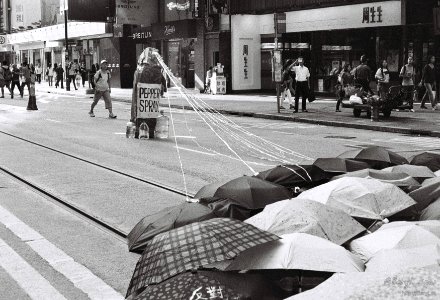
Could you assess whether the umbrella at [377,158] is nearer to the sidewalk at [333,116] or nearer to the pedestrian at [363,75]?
the sidewalk at [333,116]

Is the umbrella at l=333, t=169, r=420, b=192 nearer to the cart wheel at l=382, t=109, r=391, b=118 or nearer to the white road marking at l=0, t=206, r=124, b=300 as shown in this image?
the white road marking at l=0, t=206, r=124, b=300

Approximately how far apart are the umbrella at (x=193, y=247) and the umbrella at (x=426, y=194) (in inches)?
77.0

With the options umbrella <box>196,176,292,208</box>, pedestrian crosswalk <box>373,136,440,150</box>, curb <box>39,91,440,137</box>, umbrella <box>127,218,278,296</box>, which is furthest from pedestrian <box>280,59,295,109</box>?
umbrella <box>127,218,278,296</box>

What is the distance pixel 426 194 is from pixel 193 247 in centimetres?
248

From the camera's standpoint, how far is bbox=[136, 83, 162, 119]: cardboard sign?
53.1ft

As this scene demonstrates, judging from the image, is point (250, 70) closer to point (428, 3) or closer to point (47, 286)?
point (428, 3)

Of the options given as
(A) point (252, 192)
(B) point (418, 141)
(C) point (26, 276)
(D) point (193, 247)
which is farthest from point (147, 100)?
(D) point (193, 247)

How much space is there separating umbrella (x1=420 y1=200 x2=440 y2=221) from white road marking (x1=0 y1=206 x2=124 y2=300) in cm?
234

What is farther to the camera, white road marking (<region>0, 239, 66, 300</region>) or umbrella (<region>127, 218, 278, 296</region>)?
white road marking (<region>0, 239, 66, 300</region>)

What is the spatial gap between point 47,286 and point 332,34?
28.2m

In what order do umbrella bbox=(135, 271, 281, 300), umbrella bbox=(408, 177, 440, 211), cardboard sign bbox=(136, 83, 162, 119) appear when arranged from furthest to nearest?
cardboard sign bbox=(136, 83, 162, 119) < umbrella bbox=(408, 177, 440, 211) < umbrella bbox=(135, 271, 281, 300)

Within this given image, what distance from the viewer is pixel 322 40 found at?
1296 inches

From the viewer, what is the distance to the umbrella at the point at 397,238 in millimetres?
4227

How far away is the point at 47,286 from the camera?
5406 mm
